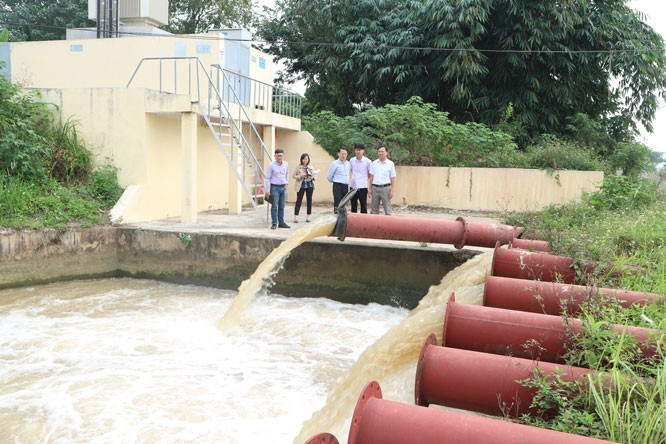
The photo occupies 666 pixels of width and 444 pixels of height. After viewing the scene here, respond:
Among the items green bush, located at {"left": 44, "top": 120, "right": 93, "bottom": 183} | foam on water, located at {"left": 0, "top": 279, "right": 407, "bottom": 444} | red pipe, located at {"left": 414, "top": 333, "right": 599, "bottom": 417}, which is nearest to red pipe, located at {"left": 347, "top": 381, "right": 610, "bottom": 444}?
red pipe, located at {"left": 414, "top": 333, "right": 599, "bottom": 417}

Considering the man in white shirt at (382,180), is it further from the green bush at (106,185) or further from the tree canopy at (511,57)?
the tree canopy at (511,57)

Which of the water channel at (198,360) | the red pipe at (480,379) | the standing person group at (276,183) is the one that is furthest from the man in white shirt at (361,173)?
the red pipe at (480,379)

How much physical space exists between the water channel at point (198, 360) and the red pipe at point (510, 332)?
80cm

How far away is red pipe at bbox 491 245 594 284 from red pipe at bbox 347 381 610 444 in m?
2.98

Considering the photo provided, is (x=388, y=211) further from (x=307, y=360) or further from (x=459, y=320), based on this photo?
(x=459, y=320)

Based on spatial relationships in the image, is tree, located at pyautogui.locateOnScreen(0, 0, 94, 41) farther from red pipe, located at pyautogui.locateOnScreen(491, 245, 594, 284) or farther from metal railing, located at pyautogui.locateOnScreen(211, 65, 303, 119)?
red pipe, located at pyautogui.locateOnScreen(491, 245, 594, 284)

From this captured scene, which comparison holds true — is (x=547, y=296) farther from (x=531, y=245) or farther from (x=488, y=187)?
(x=488, y=187)

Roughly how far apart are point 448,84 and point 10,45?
13083mm

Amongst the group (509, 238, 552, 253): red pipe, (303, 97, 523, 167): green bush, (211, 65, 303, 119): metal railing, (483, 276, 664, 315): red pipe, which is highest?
(211, 65, 303, 119): metal railing

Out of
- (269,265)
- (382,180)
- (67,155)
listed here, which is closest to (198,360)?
(269,265)

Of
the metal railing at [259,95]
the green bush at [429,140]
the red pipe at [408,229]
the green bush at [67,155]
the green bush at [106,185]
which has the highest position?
the metal railing at [259,95]

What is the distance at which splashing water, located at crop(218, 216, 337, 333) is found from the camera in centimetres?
680

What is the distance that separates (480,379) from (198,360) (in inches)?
144

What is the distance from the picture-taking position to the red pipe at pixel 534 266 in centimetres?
519
